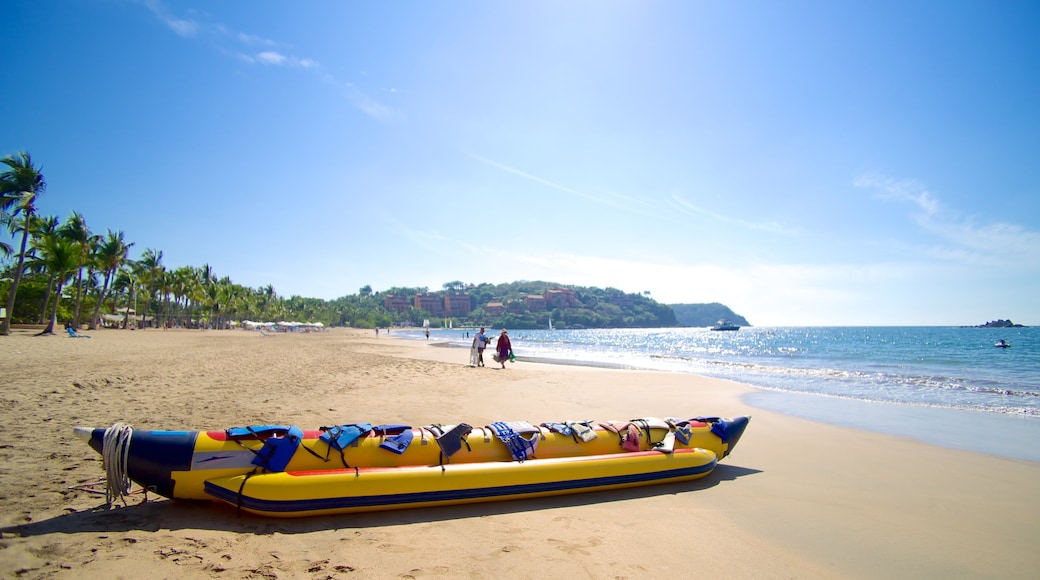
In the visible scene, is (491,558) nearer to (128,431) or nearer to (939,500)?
(128,431)

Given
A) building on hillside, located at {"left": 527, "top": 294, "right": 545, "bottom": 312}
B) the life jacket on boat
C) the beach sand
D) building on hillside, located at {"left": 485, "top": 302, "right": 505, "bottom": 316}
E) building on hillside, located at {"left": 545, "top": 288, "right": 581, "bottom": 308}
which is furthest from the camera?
building on hillside, located at {"left": 545, "top": 288, "right": 581, "bottom": 308}

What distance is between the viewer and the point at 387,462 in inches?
178

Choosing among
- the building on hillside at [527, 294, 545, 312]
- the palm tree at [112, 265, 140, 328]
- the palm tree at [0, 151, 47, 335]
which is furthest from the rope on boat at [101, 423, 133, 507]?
the building on hillside at [527, 294, 545, 312]

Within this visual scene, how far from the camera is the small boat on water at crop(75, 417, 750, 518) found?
3.94 m

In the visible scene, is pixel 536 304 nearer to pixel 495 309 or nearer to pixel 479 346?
pixel 495 309

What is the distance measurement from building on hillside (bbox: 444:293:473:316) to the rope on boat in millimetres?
186011

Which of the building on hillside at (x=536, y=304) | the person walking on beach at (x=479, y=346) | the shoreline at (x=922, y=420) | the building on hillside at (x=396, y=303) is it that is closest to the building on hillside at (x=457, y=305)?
the building on hillside at (x=396, y=303)

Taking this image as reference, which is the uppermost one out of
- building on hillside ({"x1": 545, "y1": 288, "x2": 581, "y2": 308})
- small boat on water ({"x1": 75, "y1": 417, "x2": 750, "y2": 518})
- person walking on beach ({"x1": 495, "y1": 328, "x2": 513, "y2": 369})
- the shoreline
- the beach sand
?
building on hillside ({"x1": 545, "y1": 288, "x2": 581, "y2": 308})

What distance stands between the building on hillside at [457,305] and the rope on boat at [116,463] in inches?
7323

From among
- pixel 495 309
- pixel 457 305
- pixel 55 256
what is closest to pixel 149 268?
pixel 55 256

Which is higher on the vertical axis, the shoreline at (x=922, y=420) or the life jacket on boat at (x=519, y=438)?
the life jacket on boat at (x=519, y=438)

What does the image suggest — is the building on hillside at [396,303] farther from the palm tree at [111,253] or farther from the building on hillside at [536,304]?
the palm tree at [111,253]

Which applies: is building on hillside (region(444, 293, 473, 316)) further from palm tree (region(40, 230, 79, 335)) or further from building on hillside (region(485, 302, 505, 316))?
palm tree (region(40, 230, 79, 335))

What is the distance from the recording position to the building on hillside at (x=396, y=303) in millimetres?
187875
